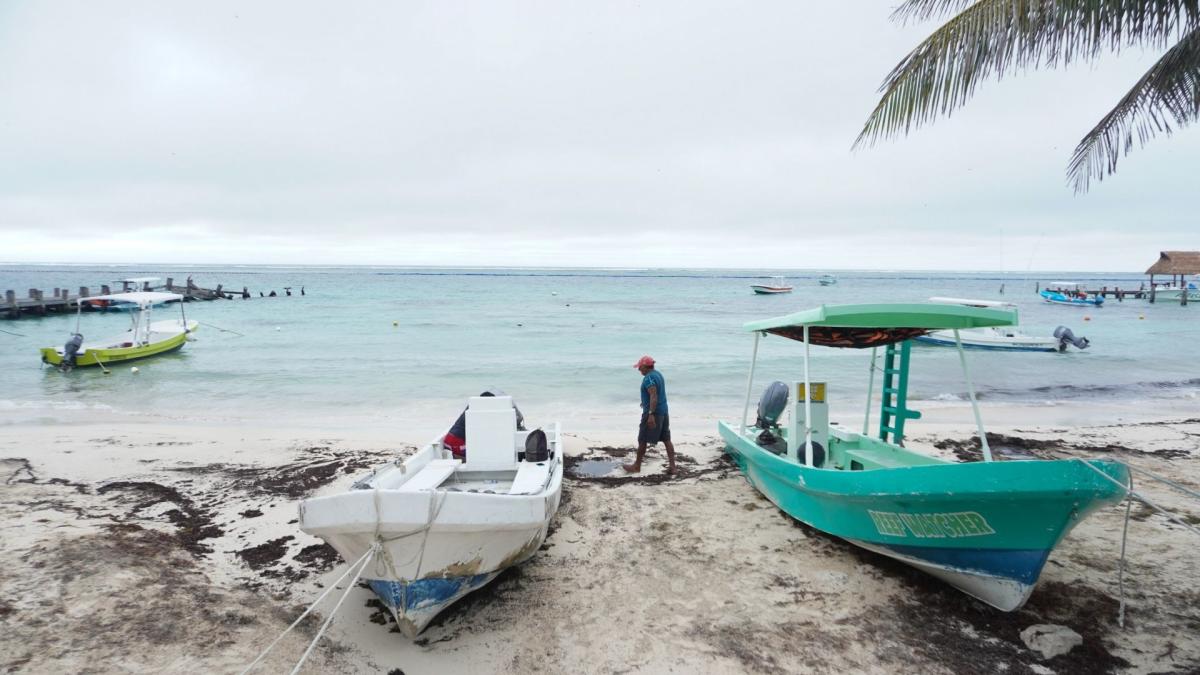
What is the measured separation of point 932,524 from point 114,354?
24845mm

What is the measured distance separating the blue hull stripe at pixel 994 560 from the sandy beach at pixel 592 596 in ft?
1.34

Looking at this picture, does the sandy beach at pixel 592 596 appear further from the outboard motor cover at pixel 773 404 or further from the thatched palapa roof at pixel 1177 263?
the thatched palapa roof at pixel 1177 263

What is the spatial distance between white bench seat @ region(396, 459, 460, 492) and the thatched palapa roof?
62832mm

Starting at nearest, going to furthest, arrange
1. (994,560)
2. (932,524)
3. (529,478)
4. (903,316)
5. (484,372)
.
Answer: (994,560)
(932,524)
(903,316)
(529,478)
(484,372)

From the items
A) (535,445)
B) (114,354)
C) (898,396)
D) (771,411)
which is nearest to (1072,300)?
(771,411)

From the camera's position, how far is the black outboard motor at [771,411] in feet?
28.0

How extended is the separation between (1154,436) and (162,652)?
15375mm

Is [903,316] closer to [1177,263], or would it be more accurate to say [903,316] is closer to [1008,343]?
[1008,343]

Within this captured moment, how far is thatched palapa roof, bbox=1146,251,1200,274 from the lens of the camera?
48875mm

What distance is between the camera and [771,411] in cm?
890

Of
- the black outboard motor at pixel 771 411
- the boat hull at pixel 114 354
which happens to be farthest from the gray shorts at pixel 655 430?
the boat hull at pixel 114 354

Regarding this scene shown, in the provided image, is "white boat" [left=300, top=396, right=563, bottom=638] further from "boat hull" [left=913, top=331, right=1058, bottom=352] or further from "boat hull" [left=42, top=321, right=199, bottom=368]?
"boat hull" [left=913, top=331, right=1058, bottom=352]

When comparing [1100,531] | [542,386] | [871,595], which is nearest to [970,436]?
[1100,531]

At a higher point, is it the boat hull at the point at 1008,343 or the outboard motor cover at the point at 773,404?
the outboard motor cover at the point at 773,404
